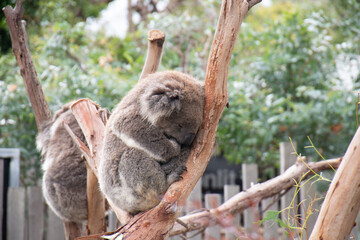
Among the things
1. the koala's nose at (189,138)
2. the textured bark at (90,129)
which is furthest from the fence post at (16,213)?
the koala's nose at (189,138)

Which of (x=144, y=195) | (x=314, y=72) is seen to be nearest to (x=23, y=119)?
(x=144, y=195)

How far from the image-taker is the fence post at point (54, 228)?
363cm

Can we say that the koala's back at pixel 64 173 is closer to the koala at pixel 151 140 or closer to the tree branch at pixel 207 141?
the koala at pixel 151 140

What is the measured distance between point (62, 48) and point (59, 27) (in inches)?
11.5

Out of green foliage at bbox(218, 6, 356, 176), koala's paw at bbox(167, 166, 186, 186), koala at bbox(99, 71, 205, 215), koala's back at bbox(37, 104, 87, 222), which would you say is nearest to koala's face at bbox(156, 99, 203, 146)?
koala at bbox(99, 71, 205, 215)

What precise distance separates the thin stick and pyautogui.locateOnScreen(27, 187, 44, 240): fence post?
1.67 metres

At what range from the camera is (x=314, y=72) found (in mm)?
4184

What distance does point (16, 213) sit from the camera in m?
3.58

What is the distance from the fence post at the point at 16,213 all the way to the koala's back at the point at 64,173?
54 cm

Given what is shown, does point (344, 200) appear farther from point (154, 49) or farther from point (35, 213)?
point (35, 213)

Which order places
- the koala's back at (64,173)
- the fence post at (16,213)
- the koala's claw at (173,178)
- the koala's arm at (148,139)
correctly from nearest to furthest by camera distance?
the koala's claw at (173,178) → the koala's arm at (148,139) → the koala's back at (64,173) → the fence post at (16,213)

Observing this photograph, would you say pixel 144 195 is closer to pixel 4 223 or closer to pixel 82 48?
pixel 4 223

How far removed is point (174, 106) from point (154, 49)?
2.71 feet

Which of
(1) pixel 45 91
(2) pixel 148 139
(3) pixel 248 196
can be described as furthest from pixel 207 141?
(1) pixel 45 91
